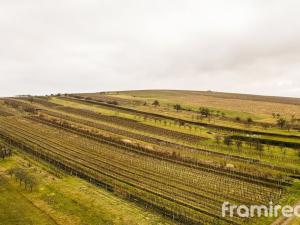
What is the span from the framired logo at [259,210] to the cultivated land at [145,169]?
1.42 metres

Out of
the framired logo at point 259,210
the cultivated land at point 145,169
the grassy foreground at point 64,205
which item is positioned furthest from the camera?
the cultivated land at point 145,169

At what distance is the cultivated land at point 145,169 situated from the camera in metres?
48.7

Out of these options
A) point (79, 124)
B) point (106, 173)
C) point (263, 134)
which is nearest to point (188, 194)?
point (106, 173)

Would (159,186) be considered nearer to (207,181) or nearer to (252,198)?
(207,181)

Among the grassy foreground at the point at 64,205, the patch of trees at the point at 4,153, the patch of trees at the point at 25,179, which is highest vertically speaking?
the patch of trees at the point at 4,153

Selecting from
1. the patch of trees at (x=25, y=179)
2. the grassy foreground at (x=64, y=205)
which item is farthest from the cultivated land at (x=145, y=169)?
the patch of trees at (x=25, y=179)

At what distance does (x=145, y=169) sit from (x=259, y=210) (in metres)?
27.4

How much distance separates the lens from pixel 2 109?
522 ft

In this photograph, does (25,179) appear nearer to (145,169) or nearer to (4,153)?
(4,153)

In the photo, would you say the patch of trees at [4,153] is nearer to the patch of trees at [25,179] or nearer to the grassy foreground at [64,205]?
the grassy foreground at [64,205]

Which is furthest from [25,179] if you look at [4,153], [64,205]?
[4,153]

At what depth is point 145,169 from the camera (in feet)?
226

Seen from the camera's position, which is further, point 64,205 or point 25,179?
point 25,179

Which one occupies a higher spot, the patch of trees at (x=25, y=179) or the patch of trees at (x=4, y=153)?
the patch of trees at (x=4, y=153)
